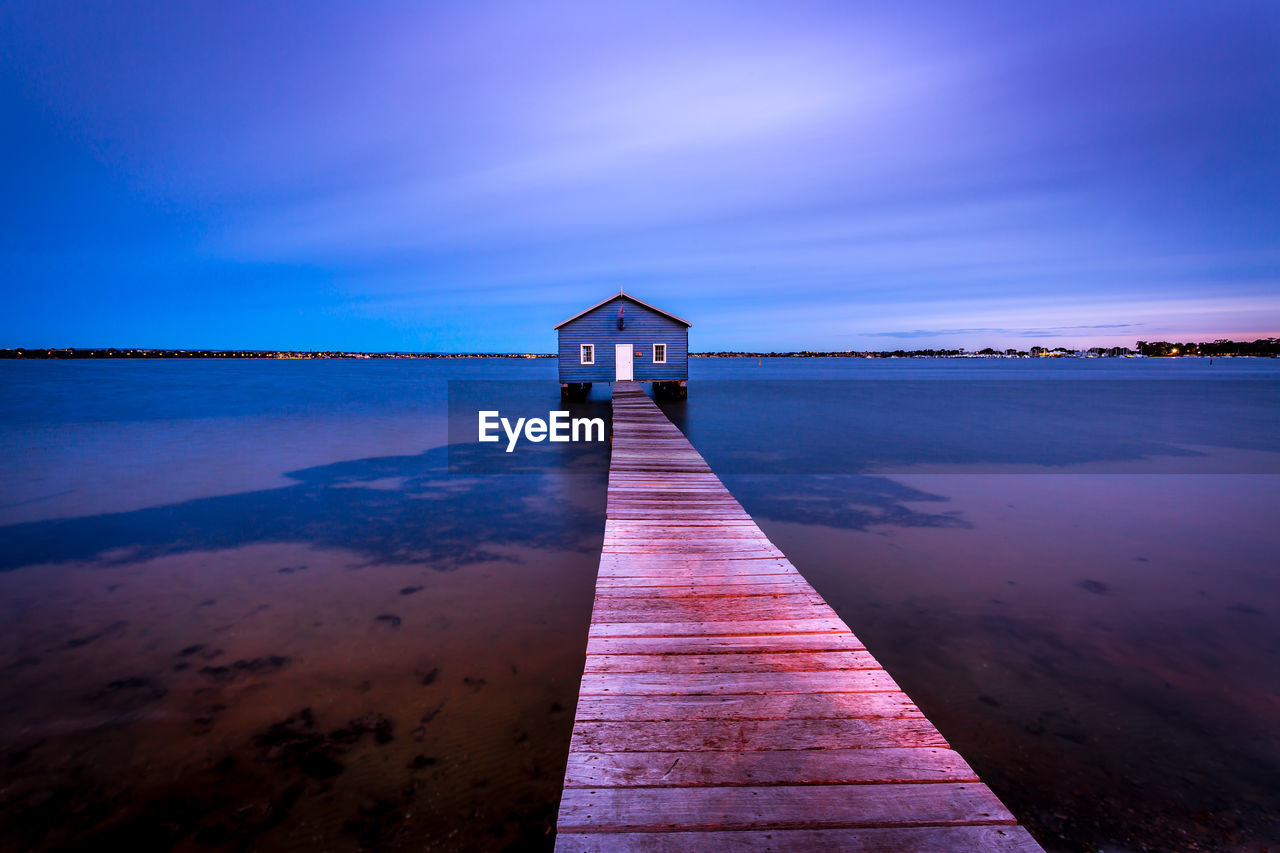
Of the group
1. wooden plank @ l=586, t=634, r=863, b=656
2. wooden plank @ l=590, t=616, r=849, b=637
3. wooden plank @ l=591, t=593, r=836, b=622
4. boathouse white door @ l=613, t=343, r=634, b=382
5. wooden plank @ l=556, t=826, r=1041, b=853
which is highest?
boathouse white door @ l=613, t=343, r=634, b=382

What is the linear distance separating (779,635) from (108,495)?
1430 centimetres

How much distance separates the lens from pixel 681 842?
2117 millimetres

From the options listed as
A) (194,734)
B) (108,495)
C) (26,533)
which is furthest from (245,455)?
(194,734)

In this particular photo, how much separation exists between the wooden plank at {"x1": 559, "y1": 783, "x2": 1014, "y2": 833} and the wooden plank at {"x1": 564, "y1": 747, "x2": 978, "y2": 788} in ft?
0.13

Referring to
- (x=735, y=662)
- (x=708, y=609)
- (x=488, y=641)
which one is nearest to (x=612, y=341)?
(x=488, y=641)

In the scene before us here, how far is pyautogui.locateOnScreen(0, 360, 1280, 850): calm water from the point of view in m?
3.43

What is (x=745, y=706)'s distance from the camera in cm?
297

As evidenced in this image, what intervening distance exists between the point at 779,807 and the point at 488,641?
3.83 metres

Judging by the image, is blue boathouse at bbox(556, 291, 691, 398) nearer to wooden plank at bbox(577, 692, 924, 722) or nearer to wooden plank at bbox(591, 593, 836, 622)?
wooden plank at bbox(591, 593, 836, 622)

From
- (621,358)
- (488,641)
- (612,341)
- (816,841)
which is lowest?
(488,641)

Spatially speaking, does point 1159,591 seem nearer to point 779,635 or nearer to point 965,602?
point 965,602

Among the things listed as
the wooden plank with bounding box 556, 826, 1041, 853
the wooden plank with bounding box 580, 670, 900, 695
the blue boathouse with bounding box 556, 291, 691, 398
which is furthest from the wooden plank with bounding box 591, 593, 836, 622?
the blue boathouse with bounding box 556, 291, 691, 398

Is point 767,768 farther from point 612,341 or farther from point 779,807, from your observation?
point 612,341

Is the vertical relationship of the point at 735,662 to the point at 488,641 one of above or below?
above
